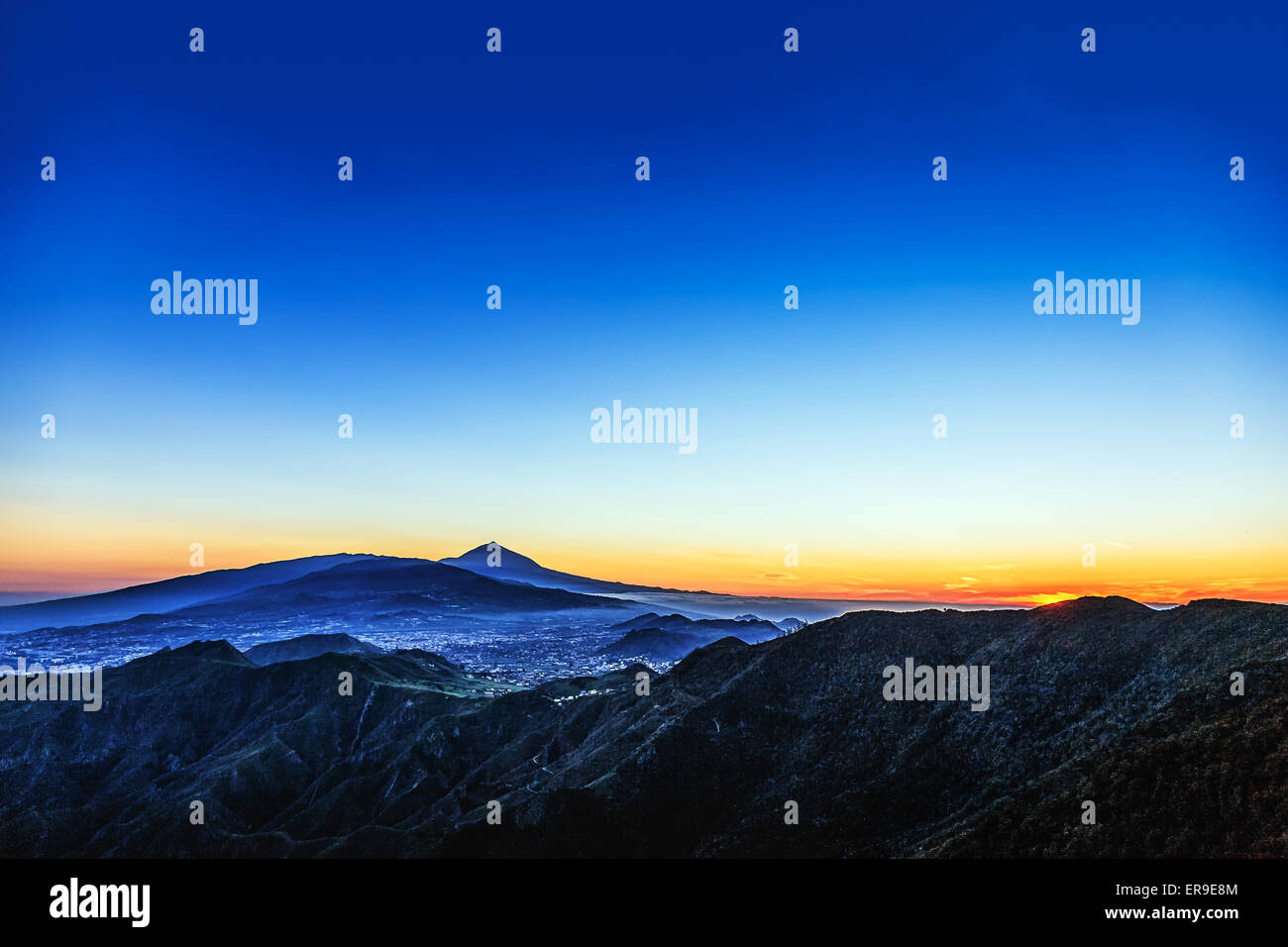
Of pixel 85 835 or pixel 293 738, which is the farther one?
pixel 293 738

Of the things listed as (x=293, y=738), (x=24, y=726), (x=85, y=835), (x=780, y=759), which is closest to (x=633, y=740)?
(x=780, y=759)

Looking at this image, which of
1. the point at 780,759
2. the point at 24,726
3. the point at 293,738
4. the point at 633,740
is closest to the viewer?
the point at 780,759
